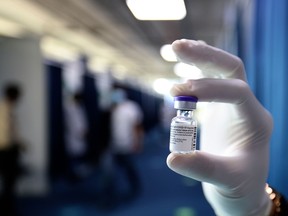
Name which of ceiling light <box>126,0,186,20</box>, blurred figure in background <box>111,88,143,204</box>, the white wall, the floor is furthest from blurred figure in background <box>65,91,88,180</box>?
ceiling light <box>126,0,186,20</box>

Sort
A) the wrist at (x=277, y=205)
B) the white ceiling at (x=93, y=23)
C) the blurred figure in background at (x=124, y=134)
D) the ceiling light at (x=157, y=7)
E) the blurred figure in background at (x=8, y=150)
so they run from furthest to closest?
the blurred figure in background at (x=124, y=134), the white ceiling at (x=93, y=23), the blurred figure in background at (x=8, y=150), the ceiling light at (x=157, y=7), the wrist at (x=277, y=205)

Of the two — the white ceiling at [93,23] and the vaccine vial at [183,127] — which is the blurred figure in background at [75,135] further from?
the vaccine vial at [183,127]

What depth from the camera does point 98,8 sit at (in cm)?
354

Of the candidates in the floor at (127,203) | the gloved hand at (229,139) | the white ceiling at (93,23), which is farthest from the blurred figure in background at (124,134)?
the gloved hand at (229,139)

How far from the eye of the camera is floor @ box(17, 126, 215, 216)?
324 cm

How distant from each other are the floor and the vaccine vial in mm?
1982

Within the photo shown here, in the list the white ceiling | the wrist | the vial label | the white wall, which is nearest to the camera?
the vial label

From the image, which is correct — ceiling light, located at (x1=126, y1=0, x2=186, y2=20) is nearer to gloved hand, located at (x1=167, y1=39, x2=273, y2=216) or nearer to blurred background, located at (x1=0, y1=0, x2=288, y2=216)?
blurred background, located at (x1=0, y1=0, x2=288, y2=216)

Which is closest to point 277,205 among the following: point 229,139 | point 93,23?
point 229,139

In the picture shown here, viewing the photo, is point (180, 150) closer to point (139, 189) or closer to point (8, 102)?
point (8, 102)

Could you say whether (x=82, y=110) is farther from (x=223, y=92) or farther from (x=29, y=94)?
(x=223, y=92)

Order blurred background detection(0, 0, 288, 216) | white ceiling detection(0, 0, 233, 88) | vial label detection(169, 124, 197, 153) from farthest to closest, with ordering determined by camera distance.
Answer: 1. white ceiling detection(0, 0, 233, 88)
2. blurred background detection(0, 0, 288, 216)
3. vial label detection(169, 124, 197, 153)

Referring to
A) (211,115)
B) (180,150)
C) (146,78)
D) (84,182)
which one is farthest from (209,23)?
(146,78)

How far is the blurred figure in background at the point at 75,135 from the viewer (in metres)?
4.48
